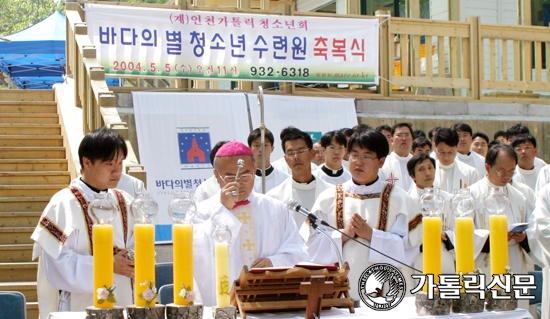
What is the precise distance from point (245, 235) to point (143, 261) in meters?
1.36

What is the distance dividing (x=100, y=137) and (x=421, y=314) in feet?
6.46

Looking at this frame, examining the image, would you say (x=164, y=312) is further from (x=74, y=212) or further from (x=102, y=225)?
(x=74, y=212)

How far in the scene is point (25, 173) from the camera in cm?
907

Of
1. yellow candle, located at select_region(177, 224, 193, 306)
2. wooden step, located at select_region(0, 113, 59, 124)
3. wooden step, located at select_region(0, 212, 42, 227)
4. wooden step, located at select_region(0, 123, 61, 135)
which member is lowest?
wooden step, located at select_region(0, 212, 42, 227)

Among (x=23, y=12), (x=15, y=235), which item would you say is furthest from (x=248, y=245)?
Result: (x=23, y=12)

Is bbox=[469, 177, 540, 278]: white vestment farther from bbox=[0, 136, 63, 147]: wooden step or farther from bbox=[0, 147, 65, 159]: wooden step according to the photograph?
bbox=[0, 136, 63, 147]: wooden step

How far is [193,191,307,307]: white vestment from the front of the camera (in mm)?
4074

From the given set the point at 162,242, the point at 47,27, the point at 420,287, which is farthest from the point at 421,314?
the point at 47,27

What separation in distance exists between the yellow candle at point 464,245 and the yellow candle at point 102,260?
1.51 m

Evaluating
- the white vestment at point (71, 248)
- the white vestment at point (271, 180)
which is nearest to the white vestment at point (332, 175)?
the white vestment at point (271, 180)

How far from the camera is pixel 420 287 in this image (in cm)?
340

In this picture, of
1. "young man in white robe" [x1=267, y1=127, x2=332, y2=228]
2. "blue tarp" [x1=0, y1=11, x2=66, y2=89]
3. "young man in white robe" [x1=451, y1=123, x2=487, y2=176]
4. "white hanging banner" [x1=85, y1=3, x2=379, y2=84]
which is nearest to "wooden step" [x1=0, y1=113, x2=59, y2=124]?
"white hanging banner" [x1=85, y1=3, x2=379, y2=84]

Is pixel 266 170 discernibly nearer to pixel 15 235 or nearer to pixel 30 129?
pixel 15 235

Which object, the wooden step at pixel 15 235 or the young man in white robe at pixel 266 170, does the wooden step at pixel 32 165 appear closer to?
the wooden step at pixel 15 235
